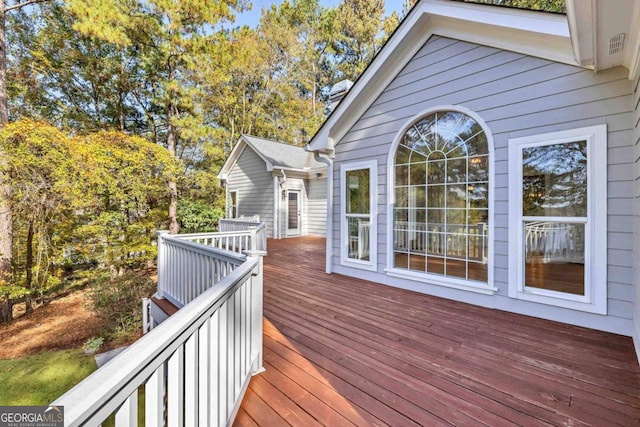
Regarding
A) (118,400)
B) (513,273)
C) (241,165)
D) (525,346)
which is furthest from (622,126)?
(241,165)

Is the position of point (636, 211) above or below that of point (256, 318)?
above

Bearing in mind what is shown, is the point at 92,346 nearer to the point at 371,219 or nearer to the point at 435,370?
the point at 371,219

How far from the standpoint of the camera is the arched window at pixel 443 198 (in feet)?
13.5

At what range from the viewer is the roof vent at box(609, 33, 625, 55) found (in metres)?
2.46

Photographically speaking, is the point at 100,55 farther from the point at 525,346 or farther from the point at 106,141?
the point at 525,346

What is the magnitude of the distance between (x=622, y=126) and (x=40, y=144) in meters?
9.29

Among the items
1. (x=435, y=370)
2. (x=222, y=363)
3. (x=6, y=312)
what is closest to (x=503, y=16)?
(x=435, y=370)

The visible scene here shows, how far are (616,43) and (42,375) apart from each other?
7832mm

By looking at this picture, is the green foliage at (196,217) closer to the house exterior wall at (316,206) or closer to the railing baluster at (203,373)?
the house exterior wall at (316,206)

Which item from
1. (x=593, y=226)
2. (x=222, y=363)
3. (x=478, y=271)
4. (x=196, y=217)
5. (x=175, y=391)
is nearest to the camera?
(x=175, y=391)

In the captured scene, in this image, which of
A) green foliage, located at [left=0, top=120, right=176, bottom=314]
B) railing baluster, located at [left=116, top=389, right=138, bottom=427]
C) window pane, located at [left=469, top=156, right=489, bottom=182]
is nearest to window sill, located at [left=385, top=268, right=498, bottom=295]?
window pane, located at [left=469, top=156, right=489, bottom=182]

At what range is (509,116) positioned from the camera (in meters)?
3.55

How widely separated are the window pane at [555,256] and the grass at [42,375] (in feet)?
20.3

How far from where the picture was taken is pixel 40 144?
5770 millimetres
